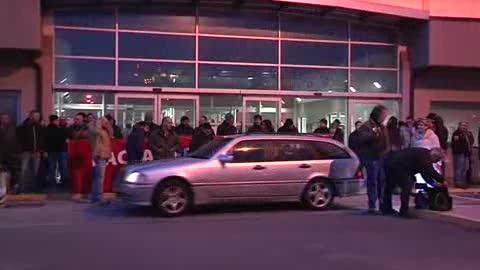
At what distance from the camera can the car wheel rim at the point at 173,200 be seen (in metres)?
12.7

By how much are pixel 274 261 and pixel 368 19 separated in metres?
14.9

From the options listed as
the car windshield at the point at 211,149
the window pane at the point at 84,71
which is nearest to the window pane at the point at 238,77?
the window pane at the point at 84,71

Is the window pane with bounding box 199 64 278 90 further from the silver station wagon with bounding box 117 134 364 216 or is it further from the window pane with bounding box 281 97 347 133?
the silver station wagon with bounding box 117 134 364 216

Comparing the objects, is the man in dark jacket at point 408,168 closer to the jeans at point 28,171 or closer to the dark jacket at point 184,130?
the dark jacket at point 184,130

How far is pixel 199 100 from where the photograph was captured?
68.3ft

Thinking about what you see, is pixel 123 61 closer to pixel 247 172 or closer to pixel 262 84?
pixel 262 84

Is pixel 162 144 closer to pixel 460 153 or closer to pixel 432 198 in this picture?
pixel 432 198

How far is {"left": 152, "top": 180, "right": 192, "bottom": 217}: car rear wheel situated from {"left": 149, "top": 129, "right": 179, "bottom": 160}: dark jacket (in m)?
2.54

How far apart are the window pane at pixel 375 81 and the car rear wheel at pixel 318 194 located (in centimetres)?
904

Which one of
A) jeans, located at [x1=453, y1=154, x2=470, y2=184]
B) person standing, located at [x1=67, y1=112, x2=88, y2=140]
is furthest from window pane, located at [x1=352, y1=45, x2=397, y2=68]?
person standing, located at [x1=67, y1=112, x2=88, y2=140]

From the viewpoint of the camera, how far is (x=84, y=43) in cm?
1998

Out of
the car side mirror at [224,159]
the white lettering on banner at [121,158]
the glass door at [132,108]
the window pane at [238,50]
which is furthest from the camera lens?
the window pane at [238,50]

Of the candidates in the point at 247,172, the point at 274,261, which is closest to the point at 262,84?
the point at 247,172

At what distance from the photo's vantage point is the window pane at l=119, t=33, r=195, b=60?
20359 mm
